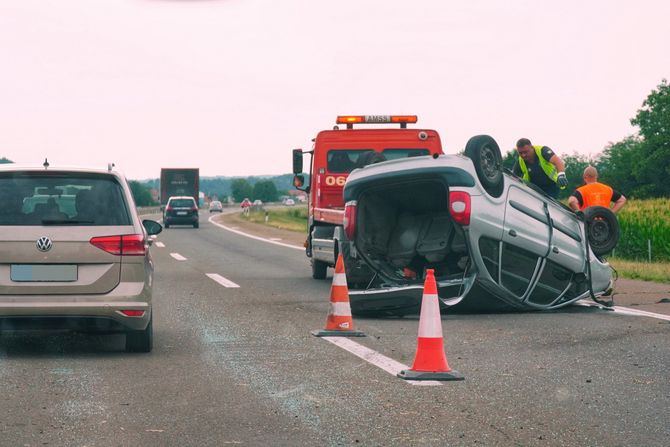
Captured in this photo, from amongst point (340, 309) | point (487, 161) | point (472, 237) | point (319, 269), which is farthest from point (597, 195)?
point (340, 309)

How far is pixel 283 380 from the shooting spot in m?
7.60

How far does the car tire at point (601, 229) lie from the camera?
42.0ft

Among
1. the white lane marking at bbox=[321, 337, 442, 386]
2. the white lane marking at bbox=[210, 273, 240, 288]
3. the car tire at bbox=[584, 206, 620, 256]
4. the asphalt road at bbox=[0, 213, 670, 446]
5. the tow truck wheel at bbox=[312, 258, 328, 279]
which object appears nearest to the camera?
the asphalt road at bbox=[0, 213, 670, 446]

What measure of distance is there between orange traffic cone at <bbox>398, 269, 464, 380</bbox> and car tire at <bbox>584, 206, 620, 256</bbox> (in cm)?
540

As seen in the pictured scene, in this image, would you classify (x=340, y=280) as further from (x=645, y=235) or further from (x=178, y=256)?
(x=645, y=235)

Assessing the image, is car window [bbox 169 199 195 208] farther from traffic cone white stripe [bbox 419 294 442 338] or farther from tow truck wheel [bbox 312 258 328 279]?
traffic cone white stripe [bbox 419 294 442 338]

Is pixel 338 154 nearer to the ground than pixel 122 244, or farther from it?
farther from it

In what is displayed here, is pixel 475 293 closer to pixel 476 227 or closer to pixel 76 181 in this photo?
pixel 476 227

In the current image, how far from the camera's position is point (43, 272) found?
8.51 meters

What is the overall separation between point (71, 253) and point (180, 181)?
58353 mm

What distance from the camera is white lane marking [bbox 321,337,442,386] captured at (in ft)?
24.8

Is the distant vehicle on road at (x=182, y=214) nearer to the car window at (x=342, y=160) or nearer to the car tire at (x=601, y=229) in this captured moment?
the car window at (x=342, y=160)

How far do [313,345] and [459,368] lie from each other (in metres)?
Answer: 1.76

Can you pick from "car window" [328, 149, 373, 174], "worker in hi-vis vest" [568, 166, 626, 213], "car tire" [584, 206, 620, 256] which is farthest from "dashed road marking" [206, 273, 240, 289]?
"car tire" [584, 206, 620, 256]
